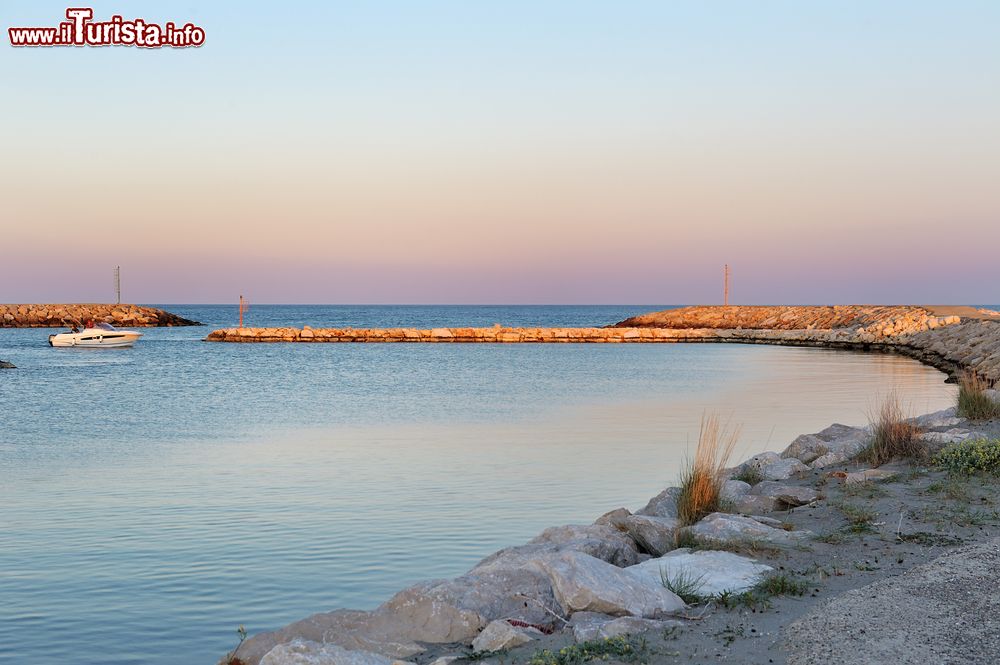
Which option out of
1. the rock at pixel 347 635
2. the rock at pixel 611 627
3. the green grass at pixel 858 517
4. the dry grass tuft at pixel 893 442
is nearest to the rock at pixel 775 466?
the dry grass tuft at pixel 893 442

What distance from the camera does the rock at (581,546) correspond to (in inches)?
290

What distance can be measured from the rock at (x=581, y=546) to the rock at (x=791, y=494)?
2078 mm

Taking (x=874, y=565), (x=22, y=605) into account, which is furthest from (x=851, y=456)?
(x=22, y=605)

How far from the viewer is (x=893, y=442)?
36.9ft

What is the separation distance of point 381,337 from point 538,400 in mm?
40194

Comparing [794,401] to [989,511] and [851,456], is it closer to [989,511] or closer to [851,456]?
[851,456]

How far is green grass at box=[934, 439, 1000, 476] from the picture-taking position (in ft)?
31.8

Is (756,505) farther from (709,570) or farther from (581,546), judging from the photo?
(709,570)

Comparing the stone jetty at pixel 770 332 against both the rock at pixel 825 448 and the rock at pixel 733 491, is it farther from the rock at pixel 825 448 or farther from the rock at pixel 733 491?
the rock at pixel 733 491

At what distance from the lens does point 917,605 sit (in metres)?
5.57

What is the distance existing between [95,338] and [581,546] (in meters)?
53.0

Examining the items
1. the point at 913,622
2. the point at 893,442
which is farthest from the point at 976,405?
the point at 913,622

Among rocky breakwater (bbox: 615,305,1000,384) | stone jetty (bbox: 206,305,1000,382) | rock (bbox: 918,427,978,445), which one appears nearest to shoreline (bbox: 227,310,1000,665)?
rock (bbox: 918,427,978,445)

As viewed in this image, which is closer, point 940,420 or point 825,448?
point 825,448
